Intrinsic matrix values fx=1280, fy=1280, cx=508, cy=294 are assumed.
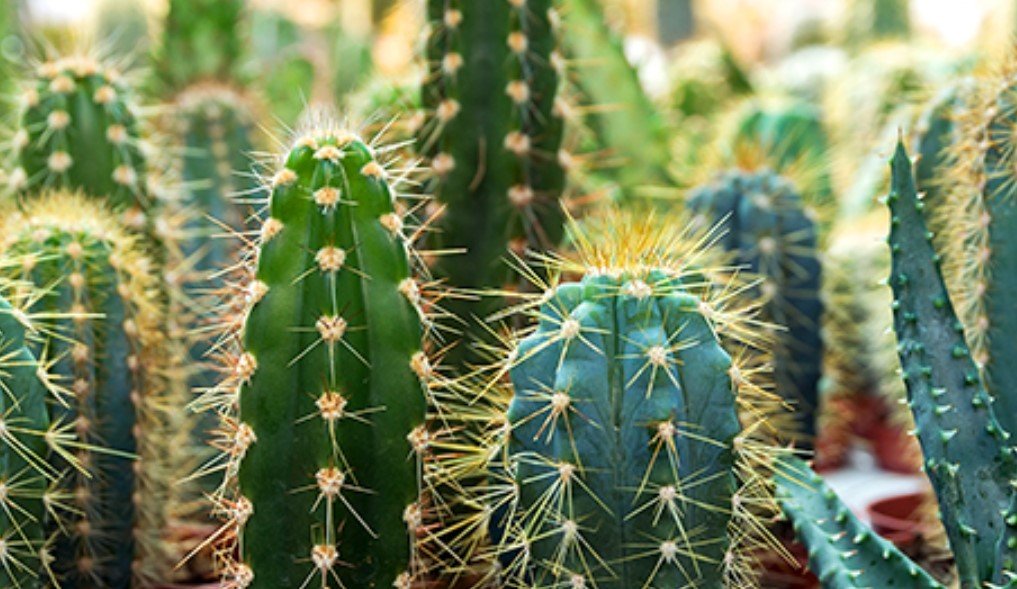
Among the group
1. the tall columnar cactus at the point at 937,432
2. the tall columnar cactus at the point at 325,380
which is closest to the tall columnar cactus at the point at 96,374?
the tall columnar cactus at the point at 325,380

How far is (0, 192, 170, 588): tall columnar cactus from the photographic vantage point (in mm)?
2049

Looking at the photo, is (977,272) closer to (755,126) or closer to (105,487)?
(105,487)

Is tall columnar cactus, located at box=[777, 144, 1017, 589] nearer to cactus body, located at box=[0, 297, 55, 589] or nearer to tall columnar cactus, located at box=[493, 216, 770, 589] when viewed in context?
tall columnar cactus, located at box=[493, 216, 770, 589]

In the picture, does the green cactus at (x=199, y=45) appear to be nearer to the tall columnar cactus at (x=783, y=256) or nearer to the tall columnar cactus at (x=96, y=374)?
the tall columnar cactus at (x=96, y=374)

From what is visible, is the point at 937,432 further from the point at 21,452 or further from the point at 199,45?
the point at 199,45

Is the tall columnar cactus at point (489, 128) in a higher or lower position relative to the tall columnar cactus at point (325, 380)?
higher

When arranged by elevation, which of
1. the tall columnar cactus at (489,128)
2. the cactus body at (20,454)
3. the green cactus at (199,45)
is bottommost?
the cactus body at (20,454)

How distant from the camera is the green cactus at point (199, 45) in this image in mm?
3707

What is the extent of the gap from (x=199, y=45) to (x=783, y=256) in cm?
198

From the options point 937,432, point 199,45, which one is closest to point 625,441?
point 937,432

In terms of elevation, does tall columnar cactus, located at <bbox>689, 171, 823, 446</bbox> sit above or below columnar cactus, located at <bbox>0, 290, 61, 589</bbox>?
above

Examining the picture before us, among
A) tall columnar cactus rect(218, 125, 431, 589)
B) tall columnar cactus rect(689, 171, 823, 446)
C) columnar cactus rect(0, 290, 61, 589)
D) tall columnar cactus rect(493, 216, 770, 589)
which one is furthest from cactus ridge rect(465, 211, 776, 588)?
tall columnar cactus rect(689, 171, 823, 446)

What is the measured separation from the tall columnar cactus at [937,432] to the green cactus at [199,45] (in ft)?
7.76

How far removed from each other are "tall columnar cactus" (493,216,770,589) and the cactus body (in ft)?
2.25
